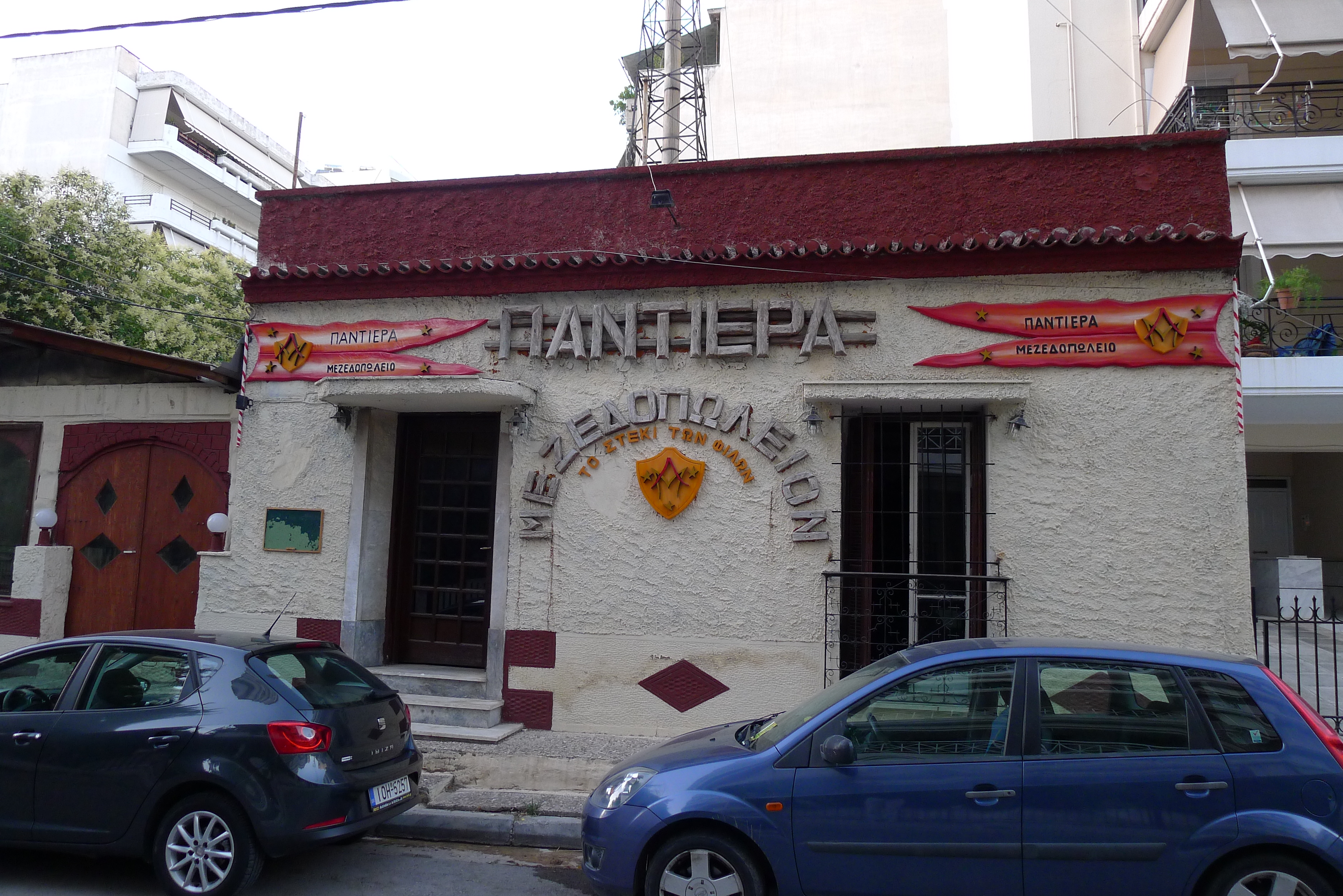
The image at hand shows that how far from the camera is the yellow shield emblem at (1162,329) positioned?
7.08 m

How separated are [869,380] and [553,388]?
2.77 m

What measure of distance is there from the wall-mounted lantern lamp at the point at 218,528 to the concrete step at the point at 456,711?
2583 mm

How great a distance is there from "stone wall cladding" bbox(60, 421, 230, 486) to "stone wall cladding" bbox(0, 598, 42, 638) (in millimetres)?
1328

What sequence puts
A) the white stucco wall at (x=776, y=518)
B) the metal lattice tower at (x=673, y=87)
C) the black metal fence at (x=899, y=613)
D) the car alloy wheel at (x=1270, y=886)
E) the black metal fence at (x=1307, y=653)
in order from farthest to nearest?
the metal lattice tower at (x=673, y=87) → the black metal fence at (x=899, y=613) → the white stucco wall at (x=776, y=518) → the black metal fence at (x=1307, y=653) → the car alloy wheel at (x=1270, y=886)

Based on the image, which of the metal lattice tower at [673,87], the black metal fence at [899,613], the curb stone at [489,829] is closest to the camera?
the curb stone at [489,829]

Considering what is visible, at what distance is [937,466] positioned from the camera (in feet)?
25.3

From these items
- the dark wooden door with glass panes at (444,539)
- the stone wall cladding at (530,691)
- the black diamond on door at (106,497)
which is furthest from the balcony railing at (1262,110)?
the black diamond on door at (106,497)

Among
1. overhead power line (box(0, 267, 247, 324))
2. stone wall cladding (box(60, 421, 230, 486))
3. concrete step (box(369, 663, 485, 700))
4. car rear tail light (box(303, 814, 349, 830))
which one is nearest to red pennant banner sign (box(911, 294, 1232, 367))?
concrete step (box(369, 663, 485, 700))

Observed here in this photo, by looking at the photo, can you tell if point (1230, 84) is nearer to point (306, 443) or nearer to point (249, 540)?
point (306, 443)

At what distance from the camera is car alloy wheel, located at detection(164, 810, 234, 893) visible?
4617mm

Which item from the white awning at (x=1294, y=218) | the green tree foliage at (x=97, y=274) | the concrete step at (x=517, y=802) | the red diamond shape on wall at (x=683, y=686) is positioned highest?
the green tree foliage at (x=97, y=274)

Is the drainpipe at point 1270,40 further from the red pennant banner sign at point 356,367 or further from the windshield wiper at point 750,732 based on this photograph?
the windshield wiper at point 750,732

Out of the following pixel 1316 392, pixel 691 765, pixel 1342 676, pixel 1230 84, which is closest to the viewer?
pixel 691 765

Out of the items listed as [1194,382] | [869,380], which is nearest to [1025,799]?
[869,380]
